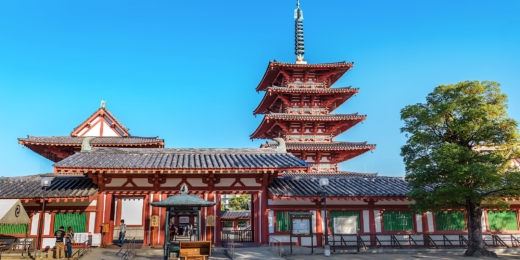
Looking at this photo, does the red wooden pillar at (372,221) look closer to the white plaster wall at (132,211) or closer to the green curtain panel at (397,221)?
the green curtain panel at (397,221)

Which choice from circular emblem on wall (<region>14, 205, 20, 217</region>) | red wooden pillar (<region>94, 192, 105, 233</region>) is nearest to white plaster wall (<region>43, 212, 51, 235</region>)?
red wooden pillar (<region>94, 192, 105, 233</region>)

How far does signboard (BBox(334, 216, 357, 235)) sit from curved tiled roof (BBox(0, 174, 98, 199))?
43.8 feet

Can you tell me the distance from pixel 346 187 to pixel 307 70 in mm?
14219

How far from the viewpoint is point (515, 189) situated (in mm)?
16234

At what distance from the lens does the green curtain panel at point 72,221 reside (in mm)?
18766

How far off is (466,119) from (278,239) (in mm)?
11275

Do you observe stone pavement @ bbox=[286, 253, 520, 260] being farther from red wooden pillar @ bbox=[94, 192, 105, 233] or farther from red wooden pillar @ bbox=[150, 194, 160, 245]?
red wooden pillar @ bbox=[94, 192, 105, 233]

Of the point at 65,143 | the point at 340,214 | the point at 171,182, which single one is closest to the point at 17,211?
the point at 171,182

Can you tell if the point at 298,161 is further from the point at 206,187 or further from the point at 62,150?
the point at 62,150

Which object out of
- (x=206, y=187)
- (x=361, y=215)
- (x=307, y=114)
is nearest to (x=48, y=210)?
(x=206, y=187)

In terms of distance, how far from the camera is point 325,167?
28.9 meters

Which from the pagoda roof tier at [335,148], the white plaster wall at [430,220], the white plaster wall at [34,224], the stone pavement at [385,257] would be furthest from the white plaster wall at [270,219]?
the white plaster wall at [34,224]

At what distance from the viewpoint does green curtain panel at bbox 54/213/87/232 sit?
1877 cm

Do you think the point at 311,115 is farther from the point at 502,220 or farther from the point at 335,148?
the point at 502,220
